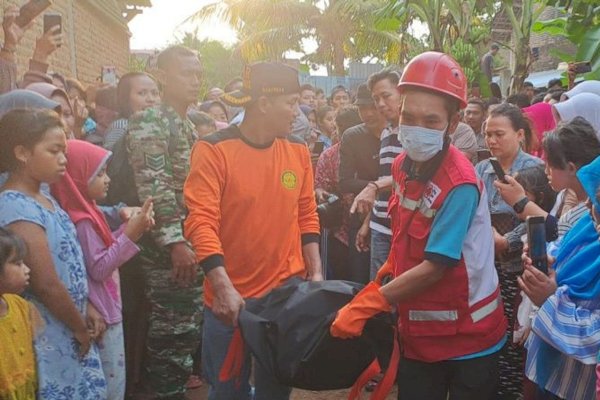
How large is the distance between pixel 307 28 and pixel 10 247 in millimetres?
23886

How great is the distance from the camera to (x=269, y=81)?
10.2 ft

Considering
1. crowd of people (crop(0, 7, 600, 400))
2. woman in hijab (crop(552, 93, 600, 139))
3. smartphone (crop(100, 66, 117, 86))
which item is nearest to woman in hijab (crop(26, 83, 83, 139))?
crowd of people (crop(0, 7, 600, 400))

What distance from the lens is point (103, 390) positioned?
304 cm

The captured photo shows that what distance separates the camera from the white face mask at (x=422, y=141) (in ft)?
8.58

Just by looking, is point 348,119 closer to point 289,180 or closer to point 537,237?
point 289,180

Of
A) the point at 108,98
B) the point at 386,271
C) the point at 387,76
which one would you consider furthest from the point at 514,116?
the point at 108,98

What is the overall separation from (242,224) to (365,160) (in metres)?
2.34

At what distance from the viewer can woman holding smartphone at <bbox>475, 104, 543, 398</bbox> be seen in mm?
3898

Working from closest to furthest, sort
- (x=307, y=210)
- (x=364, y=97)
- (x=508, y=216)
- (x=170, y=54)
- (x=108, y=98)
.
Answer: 1. (x=307, y=210)
2. (x=508, y=216)
3. (x=170, y=54)
4. (x=364, y=97)
5. (x=108, y=98)

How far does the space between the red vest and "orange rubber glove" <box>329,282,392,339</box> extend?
0.72ft

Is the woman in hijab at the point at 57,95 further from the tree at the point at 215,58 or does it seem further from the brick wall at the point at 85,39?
the tree at the point at 215,58

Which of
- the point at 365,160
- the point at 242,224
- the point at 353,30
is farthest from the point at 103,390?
the point at 353,30

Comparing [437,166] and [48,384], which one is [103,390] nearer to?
[48,384]

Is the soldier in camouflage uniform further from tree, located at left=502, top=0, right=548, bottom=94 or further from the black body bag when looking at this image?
tree, located at left=502, top=0, right=548, bottom=94
